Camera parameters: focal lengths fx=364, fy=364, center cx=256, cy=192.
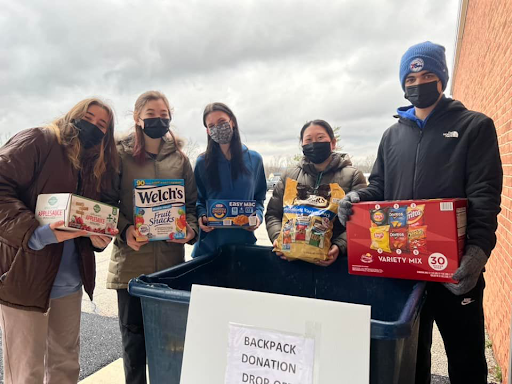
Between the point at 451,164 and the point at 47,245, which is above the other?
the point at 451,164

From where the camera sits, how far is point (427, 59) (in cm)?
188

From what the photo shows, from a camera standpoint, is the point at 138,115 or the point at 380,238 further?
the point at 138,115

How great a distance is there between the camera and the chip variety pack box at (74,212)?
1708 millimetres

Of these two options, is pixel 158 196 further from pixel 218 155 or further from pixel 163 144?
pixel 218 155

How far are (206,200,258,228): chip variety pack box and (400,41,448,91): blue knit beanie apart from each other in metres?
1.26

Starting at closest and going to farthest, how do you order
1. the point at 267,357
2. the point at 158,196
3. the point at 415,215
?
the point at 267,357
the point at 415,215
the point at 158,196

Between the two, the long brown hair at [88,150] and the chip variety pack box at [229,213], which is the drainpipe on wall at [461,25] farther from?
the long brown hair at [88,150]

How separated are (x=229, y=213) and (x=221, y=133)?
0.57 m

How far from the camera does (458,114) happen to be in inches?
72.5

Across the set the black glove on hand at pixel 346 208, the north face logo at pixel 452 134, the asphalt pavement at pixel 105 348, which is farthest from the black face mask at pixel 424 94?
the asphalt pavement at pixel 105 348

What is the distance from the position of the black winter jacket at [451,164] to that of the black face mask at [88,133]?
1.53 meters

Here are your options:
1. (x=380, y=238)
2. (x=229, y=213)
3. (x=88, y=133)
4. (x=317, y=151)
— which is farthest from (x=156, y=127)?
(x=380, y=238)

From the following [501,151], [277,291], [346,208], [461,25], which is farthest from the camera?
[461,25]

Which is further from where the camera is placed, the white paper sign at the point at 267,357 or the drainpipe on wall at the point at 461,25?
the drainpipe on wall at the point at 461,25
